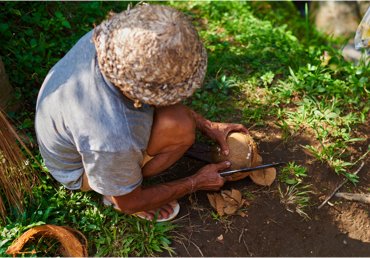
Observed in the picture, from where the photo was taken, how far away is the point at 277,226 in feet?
8.95

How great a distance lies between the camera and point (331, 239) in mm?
2701

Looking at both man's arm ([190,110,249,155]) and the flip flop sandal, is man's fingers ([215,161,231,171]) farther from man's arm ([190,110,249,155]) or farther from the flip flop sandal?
the flip flop sandal

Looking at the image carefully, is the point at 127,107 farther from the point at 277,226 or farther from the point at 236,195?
the point at 277,226

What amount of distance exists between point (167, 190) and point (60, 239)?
26.3 inches

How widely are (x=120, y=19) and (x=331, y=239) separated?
1.76m

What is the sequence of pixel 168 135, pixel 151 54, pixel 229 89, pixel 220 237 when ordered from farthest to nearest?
pixel 229 89 < pixel 220 237 < pixel 168 135 < pixel 151 54

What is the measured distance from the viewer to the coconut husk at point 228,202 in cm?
275

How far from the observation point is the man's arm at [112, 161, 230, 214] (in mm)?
2453

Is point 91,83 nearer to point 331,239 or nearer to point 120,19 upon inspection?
point 120,19

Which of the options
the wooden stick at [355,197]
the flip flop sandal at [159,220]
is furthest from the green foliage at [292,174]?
the flip flop sandal at [159,220]

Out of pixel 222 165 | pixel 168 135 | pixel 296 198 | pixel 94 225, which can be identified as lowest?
pixel 296 198

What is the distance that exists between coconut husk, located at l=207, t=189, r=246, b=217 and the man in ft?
0.44

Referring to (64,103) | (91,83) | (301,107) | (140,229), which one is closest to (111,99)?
(91,83)

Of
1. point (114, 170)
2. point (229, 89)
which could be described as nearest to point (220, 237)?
point (114, 170)
